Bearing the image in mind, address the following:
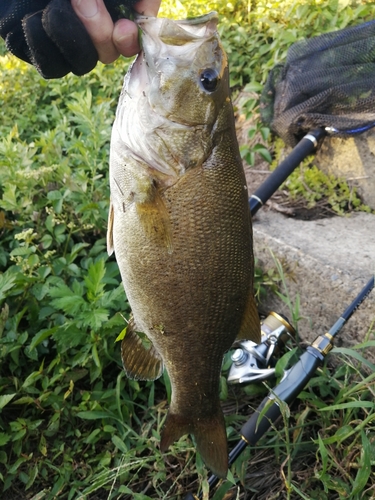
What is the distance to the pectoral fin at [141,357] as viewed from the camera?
1.79 meters

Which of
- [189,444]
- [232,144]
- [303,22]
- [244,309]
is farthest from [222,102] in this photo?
[303,22]

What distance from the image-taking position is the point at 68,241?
287cm

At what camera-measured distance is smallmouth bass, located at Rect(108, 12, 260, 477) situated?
1.52m

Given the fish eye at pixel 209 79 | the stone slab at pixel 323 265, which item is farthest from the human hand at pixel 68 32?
the stone slab at pixel 323 265

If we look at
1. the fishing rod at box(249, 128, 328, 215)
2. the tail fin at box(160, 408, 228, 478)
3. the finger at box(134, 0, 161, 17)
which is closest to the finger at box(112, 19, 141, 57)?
the finger at box(134, 0, 161, 17)

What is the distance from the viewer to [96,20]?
144 centimetres

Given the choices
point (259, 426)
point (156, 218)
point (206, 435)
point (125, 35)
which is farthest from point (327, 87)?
point (206, 435)

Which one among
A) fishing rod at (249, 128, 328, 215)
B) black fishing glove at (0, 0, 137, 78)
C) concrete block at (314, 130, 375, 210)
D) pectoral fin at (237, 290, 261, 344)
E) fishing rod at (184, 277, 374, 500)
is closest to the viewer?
black fishing glove at (0, 0, 137, 78)

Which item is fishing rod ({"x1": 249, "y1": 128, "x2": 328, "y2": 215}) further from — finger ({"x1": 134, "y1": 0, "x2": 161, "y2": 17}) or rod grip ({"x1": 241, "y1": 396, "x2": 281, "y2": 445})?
finger ({"x1": 134, "y1": 0, "x2": 161, "y2": 17})

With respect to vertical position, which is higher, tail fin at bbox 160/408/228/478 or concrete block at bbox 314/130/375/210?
concrete block at bbox 314/130/375/210

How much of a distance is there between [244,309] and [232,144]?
2.12 ft

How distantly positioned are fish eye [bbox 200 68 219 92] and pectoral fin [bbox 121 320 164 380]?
1.00 m

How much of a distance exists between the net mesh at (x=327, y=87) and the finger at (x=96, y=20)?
2.00m

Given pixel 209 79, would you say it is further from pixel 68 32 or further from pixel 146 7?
pixel 68 32
